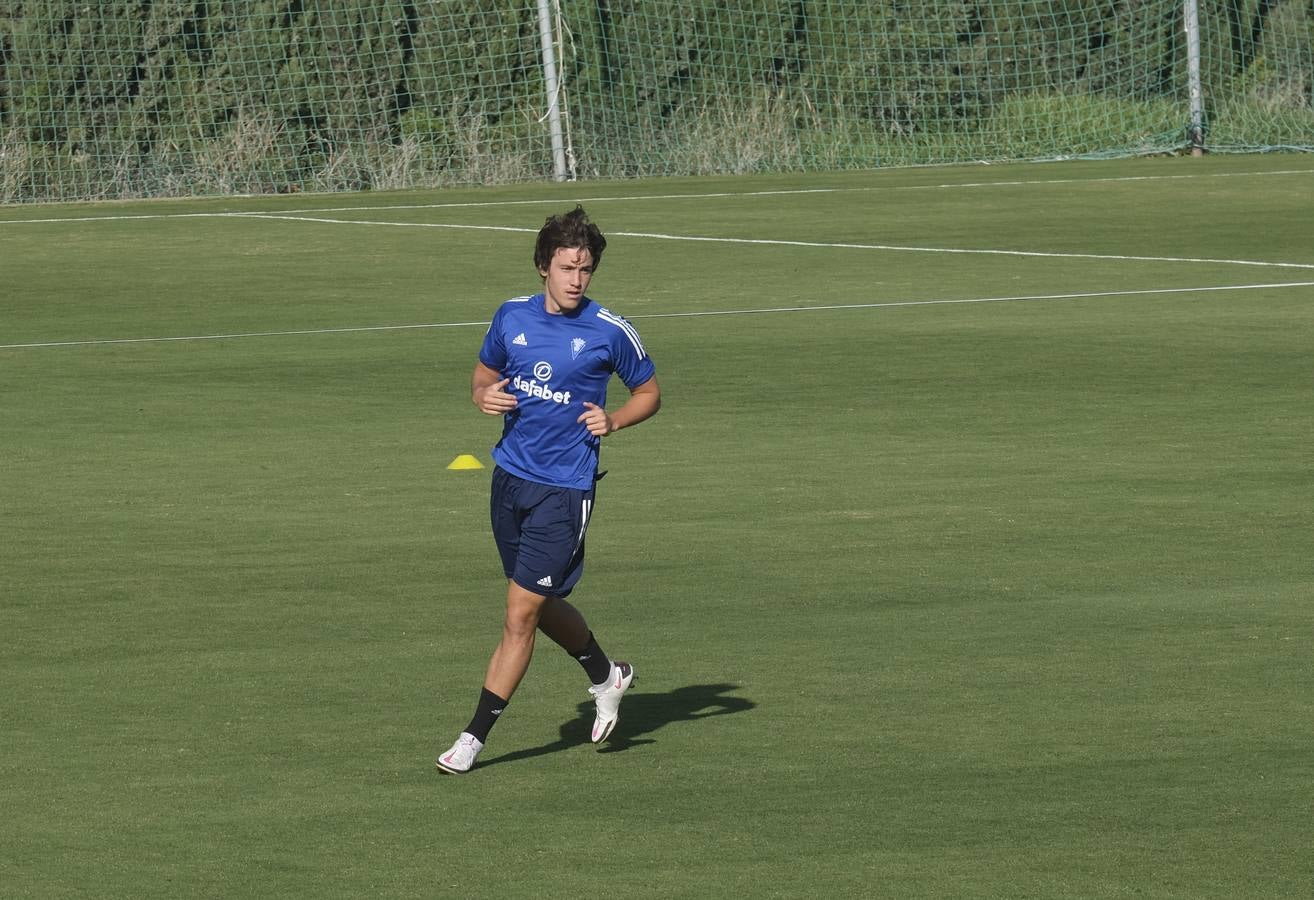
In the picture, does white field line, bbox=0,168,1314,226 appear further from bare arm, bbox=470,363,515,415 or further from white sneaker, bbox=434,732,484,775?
white sneaker, bbox=434,732,484,775

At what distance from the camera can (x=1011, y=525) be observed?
11164 mm

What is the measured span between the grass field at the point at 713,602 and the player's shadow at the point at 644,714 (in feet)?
0.11


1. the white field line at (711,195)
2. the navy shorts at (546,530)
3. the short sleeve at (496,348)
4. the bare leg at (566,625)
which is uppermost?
the short sleeve at (496,348)

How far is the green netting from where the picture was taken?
34469mm

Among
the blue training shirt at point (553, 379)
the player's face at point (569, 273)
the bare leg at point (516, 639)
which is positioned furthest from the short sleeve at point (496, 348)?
the bare leg at point (516, 639)

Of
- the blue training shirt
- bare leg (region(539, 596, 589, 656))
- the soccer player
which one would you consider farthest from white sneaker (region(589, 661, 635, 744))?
the blue training shirt

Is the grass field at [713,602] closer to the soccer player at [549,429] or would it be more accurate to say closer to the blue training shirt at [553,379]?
the soccer player at [549,429]

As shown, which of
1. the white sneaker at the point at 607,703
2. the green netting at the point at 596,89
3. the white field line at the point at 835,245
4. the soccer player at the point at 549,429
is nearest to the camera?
the soccer player at the point at 549,429

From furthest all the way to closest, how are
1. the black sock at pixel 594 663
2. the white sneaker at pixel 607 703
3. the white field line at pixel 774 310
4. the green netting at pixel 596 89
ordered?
the green netting at pixel 596 89
the white field line at pixel 774 310
the black sock at pixel 594 663
the white sneaker at pixel 607 703

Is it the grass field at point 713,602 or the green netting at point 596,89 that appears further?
the green netting at point 596,89

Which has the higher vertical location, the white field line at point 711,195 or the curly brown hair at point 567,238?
the curly brown hair at point 567,238

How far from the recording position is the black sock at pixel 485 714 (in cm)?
741

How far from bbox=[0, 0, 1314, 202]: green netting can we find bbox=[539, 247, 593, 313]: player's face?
26.5 meters

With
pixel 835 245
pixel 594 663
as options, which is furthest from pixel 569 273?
pixel 835 245
